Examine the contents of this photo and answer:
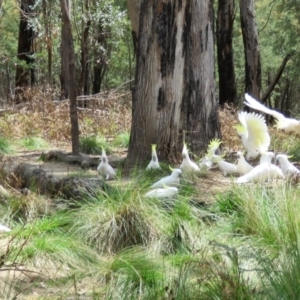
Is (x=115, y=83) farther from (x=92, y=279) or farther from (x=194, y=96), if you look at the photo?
(x=92, y=279)

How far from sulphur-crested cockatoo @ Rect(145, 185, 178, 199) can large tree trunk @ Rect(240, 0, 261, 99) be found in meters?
12.2

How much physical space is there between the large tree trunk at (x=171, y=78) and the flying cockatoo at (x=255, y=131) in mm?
927

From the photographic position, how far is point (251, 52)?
18828 mm

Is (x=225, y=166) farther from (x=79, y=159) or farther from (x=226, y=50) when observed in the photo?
(x=226, y=50)

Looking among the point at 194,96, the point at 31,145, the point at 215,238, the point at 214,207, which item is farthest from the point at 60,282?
the point at 31,145

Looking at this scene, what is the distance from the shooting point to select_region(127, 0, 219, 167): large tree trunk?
9094 mm

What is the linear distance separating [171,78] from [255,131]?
139 centimetres

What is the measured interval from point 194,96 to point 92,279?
4.60 meters

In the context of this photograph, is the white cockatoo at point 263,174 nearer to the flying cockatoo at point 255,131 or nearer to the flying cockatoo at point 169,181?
the flying cockatoo at point 169,181

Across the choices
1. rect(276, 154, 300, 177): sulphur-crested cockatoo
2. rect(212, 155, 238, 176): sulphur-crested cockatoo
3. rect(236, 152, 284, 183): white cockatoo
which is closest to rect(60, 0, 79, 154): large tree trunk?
rect(212, 155, 238, 176): sulphur-crested cockatoo

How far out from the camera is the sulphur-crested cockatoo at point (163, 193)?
6.53m

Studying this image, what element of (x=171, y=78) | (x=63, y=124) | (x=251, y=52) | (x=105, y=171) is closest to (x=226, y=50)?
(x=251, y=52)

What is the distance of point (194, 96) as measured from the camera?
9438mm

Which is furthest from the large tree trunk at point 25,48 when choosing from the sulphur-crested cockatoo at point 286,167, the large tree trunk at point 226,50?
the sulphur-crested cockatoo at point 286,167
